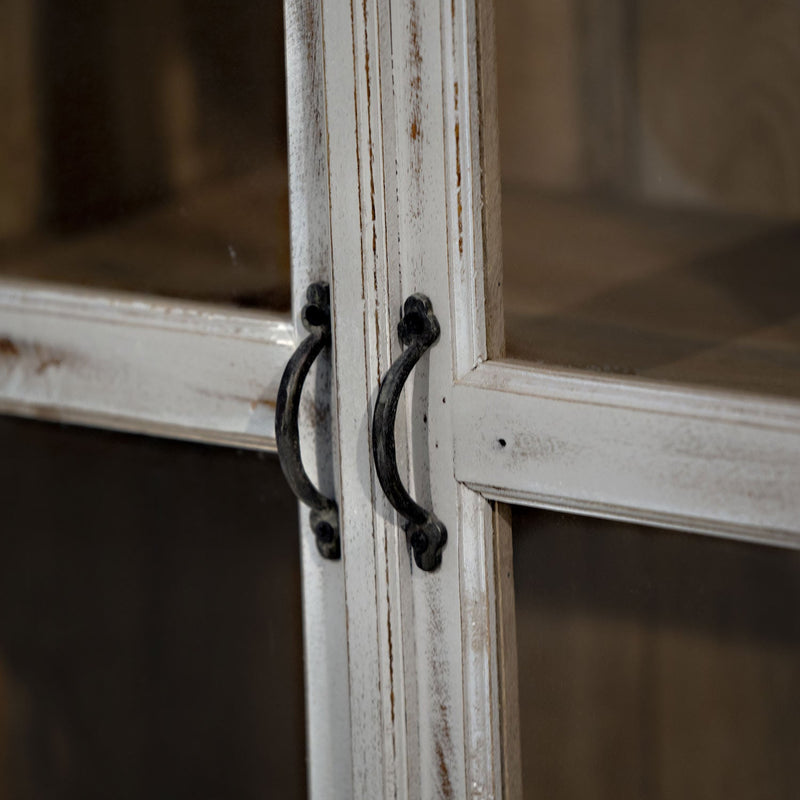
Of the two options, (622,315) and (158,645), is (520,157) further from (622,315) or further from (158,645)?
(158,645)

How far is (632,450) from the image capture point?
618 millimetres

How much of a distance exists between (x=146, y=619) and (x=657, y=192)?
509 millimetres

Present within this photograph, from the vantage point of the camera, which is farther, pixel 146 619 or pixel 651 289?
pixel 146 619

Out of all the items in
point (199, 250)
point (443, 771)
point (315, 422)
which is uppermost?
point (199, 250)

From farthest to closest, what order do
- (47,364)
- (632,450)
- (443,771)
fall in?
(47,364)
(443,771)
(632,450)

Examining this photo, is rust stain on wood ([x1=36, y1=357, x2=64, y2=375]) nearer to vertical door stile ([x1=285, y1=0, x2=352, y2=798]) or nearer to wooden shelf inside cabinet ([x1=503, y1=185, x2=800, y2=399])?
vertical door stile ([x1=285, y1=0, x2=352, y2=798])

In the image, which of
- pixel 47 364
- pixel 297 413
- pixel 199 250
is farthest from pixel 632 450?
pixel 47 364

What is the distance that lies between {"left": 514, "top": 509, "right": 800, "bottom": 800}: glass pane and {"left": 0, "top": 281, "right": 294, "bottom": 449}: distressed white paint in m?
0.21

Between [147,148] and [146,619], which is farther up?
[147,148]

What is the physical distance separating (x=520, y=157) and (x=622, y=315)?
117mm

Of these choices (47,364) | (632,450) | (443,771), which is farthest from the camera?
(47,364)

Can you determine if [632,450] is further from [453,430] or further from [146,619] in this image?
[146,619]

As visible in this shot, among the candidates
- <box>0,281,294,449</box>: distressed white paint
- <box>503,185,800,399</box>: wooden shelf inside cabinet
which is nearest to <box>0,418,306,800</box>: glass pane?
<box>0,281,294,449</box>: distressed white paint

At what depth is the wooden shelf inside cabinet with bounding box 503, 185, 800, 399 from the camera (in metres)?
0.61
